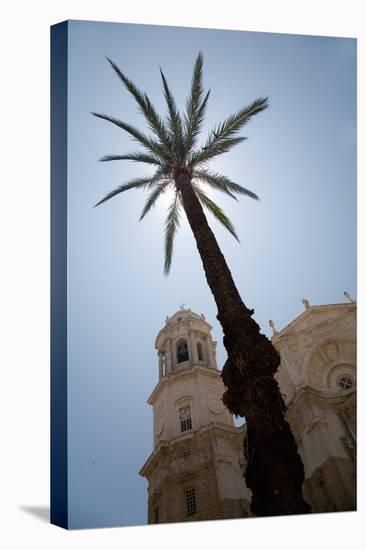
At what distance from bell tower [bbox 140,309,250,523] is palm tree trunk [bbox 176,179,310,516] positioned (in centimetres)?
1520

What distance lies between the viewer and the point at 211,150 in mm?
18766

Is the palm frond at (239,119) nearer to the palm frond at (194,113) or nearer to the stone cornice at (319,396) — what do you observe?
the palm frond at (194,113)

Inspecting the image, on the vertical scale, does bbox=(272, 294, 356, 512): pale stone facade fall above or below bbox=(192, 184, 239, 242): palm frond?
below

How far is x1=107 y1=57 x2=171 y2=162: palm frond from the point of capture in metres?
17.0

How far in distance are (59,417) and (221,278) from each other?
5.51 meters

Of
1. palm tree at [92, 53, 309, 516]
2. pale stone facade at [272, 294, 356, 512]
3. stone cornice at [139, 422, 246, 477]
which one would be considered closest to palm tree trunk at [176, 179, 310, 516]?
palm tree at [92, 53, 309, 516]

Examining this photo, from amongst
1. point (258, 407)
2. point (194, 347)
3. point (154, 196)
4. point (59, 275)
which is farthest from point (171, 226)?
point (194, 347)

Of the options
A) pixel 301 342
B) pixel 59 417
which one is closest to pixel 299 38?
pixel 59 417

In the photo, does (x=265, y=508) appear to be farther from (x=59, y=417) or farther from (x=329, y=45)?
(x=329, y=45)

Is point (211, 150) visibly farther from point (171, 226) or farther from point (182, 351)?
point (182, 351)

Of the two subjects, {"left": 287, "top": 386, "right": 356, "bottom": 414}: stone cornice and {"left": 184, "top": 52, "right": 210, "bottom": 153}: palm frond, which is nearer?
{"left": 184, "top": 52, "right": 210, "bottom": 153}: palm frond

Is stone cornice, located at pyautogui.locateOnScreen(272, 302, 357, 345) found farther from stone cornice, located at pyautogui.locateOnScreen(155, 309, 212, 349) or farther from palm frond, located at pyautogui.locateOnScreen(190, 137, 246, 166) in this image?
palm frond, located at pyautogui.locateOnScreen(190, 137, 246, 166)

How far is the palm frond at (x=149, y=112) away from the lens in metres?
17.0

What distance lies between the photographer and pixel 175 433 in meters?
29.0
